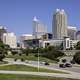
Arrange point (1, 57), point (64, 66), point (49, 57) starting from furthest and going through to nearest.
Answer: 1. point (49, 57)
2. point (1, 57)
3. point (64, 66)

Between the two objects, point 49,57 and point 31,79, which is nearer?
point 31,79

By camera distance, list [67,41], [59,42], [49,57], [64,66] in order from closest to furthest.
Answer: [64,66] → [49,57] → [67,41] → [59,42]

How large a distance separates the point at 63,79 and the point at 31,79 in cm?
366

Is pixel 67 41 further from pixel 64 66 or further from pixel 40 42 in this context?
pixel 64 66

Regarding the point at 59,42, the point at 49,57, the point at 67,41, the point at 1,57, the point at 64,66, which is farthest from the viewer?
the point at 59,42

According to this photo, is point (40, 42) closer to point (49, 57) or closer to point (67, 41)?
point (67, 41)

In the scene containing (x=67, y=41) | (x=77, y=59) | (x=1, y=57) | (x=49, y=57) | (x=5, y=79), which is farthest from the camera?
(x=67, y=41)

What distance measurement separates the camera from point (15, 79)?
32.7 m

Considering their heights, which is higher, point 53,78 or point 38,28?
point 38,28

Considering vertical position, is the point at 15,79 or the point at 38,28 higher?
the point at 38,28

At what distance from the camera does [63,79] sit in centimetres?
3275

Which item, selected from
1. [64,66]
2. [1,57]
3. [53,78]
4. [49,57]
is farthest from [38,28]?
[53,78]

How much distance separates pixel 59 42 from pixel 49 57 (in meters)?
97.4

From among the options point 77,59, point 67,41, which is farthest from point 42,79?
point 67,41
